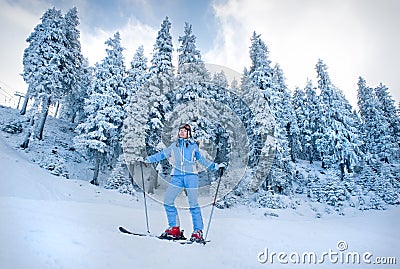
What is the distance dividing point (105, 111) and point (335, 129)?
2627 cm

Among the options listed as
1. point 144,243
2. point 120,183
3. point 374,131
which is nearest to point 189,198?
point 144,243

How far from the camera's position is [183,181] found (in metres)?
5.72

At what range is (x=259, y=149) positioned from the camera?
784 inches

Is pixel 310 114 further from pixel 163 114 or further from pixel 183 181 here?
pixel 183 181

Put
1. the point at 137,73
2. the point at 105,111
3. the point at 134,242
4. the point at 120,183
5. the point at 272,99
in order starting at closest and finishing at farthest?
the point at 134,242 < the point at 120,183 < the point at 105,111 < the point at 272,99 < the point at 137,73

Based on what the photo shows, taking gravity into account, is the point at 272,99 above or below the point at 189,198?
above

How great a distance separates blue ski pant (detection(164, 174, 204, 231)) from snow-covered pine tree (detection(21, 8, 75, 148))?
20147 millimetres

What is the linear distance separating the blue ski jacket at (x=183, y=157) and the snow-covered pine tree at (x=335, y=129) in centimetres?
2673

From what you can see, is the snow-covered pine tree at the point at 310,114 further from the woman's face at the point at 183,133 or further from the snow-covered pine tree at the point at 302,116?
the woman's face at the point at 183,133

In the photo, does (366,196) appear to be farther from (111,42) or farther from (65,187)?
(111,42)

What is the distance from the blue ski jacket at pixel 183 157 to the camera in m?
5.72

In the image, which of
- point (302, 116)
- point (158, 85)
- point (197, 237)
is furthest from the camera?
point (302, 116)

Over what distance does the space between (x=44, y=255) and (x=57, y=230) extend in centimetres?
117

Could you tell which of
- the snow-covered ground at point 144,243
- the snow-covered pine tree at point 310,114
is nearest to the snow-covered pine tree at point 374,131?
the snow-covered pine tree at point 310,114
